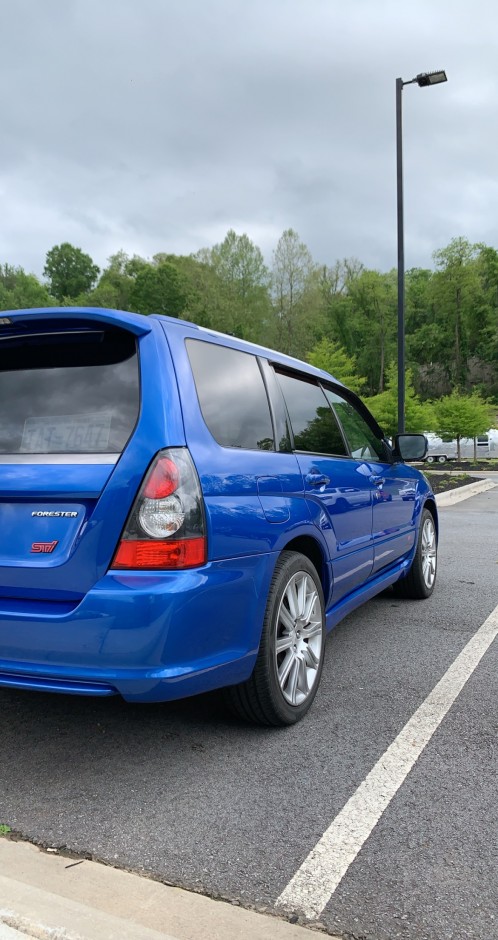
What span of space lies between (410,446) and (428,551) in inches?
45.5

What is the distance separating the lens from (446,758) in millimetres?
2891

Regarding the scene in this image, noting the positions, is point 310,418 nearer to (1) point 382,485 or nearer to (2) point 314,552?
(2) point 314,552

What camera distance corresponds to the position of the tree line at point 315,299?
6347 cm

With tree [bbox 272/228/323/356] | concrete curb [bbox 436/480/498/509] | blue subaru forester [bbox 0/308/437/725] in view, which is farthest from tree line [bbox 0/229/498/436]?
blue subaru forester [bbox 0/308/437/725]

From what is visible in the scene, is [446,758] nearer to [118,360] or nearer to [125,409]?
[125,409]

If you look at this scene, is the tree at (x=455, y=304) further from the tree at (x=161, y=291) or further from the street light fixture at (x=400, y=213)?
the street light fixture at (x=400, y=213)

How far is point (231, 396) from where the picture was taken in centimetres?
311

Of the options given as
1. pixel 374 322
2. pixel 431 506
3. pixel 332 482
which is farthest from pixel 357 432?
pixel 374 322

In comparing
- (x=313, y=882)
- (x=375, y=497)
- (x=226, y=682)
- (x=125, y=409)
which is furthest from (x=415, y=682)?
(x=125, y=409)

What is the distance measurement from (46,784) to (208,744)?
69 cm

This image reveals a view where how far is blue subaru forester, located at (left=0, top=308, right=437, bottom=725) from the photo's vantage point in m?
2.50

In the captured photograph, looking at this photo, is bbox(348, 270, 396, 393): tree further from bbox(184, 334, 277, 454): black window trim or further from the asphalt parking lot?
the asphalt parking lot

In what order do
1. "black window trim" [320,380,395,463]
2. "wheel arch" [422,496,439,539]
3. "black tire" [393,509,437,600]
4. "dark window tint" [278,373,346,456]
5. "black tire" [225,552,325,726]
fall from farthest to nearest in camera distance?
"wheel arch" [422,496,439,539] < "black tire" [393,509,437,600] < "black window trim" [320,380,395,463] < "dark window tint" [278,373,346,456] < "black tire" [225,552,325,726]

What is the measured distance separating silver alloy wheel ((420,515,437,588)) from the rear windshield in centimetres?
368
